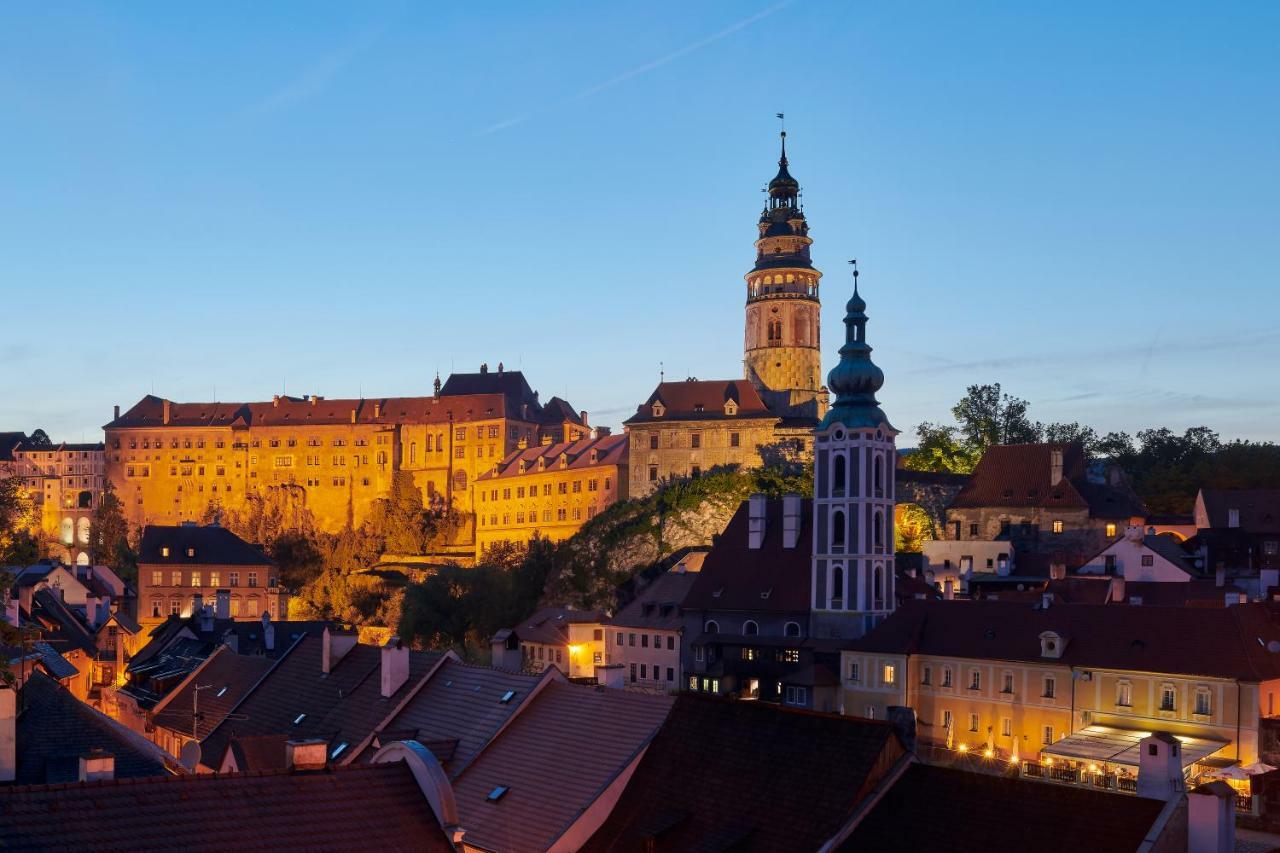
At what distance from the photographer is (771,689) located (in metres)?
62.2

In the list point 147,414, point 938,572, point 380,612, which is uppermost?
point 147,414

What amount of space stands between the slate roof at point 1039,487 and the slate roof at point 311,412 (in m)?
68.1

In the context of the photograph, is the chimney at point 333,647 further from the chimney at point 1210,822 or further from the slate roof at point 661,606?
the slate roof at point 661,606

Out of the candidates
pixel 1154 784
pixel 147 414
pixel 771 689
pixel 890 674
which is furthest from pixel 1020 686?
pixel 147 414

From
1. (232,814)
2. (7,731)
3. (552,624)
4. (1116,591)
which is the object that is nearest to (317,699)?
(7,731)

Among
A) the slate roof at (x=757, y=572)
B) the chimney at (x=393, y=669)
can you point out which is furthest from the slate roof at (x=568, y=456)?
the chimney at (x=393, y=669)

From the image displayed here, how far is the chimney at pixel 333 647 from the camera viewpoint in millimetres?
35750

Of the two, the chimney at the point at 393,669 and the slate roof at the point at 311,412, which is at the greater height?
the slate roof at the point at 311,412

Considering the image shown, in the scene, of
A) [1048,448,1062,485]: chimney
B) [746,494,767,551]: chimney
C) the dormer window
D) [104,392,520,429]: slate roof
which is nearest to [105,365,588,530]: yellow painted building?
[104,392,520,429]: slate roof

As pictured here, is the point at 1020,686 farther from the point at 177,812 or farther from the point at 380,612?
the point at 380,612

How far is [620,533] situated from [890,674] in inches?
1777

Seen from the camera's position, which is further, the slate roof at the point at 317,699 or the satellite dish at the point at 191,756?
the satellite dish at the point at 191,756

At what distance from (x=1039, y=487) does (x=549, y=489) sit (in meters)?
→ 50.8

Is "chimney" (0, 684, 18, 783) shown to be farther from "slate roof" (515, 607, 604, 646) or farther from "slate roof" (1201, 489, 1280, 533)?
"slate roof" (1201, 489, 1280, 533)
